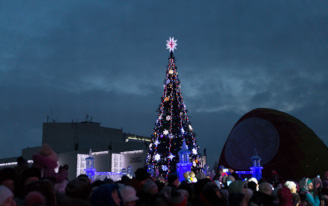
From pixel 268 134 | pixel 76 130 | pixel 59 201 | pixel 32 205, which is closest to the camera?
pixel 32 205

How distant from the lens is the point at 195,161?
82.2ft

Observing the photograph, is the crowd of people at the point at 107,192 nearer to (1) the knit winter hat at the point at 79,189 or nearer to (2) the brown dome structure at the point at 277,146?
(1) the knit winter hat at the point at 79,189

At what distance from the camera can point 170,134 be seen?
24406 millimetres

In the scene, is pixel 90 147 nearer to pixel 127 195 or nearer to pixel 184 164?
pixel 184 164

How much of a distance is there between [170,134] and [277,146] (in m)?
8.35

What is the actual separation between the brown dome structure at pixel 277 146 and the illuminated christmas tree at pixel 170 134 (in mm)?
4338

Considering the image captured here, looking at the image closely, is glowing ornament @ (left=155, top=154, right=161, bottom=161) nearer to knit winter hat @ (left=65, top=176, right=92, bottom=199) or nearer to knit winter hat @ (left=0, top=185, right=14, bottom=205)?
knit winter hat @ (left=65, top=176, right=92, bottom=199)

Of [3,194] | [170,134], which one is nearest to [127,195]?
[3,194]

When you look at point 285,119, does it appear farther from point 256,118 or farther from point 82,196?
point 82,196

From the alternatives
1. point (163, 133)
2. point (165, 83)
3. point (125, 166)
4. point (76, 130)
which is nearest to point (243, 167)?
point (163, 133)

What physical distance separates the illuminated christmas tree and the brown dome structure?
14.2 feet

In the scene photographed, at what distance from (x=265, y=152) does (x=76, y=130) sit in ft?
80.1

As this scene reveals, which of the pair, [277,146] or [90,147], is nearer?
[277,146]

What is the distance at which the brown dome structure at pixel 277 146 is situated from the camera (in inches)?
975
